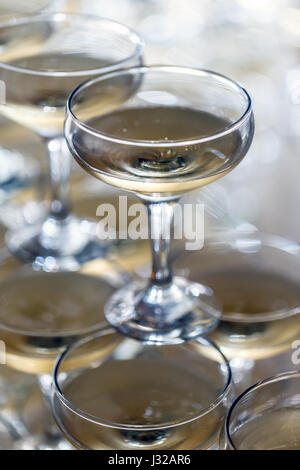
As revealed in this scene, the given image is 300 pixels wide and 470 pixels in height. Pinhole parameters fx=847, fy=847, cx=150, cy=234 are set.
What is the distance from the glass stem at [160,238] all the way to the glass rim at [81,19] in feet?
0.30

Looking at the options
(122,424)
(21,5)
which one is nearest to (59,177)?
(122,424)

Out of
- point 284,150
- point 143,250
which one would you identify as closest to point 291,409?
point 143,250

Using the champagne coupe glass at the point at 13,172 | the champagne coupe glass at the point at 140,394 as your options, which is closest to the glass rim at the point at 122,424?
the champagne coupe glass at the point at 140,394

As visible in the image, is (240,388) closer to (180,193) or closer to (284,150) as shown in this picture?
(180,193)

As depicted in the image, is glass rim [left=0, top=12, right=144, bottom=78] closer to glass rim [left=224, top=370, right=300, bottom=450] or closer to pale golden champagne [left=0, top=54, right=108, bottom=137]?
pale golden champagne [left=0, top=54, right=108, bottom=137]

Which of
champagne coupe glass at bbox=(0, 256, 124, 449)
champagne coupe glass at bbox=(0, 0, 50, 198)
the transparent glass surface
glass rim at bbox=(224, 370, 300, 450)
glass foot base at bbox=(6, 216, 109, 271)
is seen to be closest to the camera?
glass rim at bbox=(224, 370, 300, 450)

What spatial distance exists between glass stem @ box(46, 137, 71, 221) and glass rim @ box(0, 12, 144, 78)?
0.07 metres

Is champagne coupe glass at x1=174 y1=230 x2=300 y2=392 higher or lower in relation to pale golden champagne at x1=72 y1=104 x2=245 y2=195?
lower

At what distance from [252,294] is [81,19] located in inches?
9.2

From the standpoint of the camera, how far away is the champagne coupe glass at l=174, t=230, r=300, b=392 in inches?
19.0

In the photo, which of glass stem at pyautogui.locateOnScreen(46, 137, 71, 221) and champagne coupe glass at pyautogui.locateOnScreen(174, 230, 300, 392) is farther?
→ glass stem at pyautogui.locateOnScreen(46, 137, 71, 221)

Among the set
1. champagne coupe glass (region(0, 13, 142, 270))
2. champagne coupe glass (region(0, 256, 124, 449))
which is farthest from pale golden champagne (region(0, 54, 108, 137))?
champagne coupe glass (region(0, 256, 124, 449))
